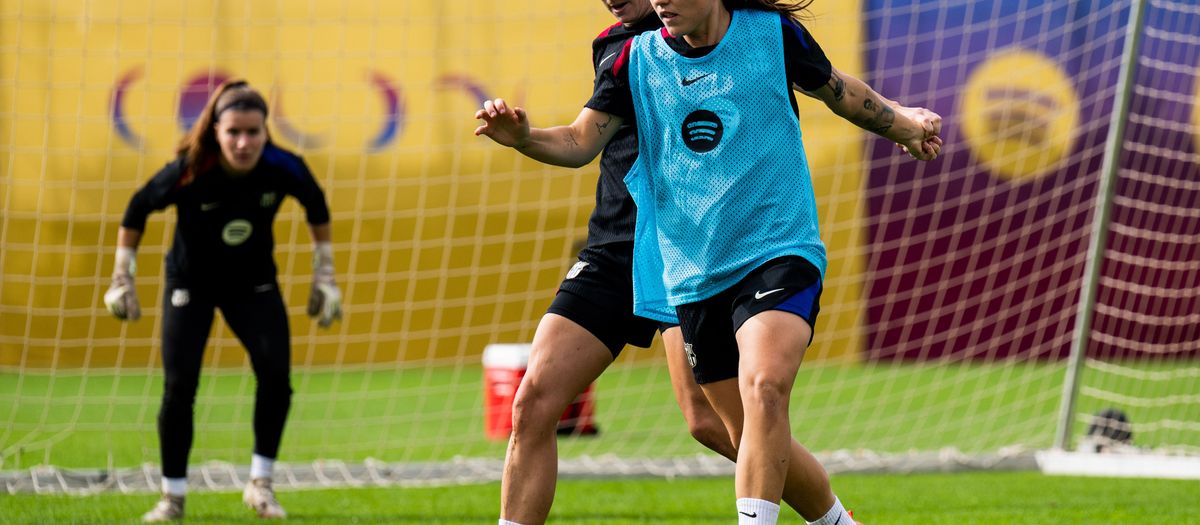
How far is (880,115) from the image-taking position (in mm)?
3506

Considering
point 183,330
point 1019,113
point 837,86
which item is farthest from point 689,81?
point 1019,113

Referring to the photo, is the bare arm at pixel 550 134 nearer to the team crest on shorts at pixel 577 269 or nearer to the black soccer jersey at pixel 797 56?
the black soccer jersey at pixel 797 56

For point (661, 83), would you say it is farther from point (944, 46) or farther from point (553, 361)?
point (944, 46)

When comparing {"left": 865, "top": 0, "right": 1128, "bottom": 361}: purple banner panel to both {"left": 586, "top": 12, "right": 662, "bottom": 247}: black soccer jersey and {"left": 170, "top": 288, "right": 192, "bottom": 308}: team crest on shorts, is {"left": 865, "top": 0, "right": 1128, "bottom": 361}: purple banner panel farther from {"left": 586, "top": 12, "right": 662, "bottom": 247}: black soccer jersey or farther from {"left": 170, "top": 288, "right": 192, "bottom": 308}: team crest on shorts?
{"left": 586, "top": 12, "right": 662, "bottom": 247}: black soccer jersey

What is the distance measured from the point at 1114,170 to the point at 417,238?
286 inches

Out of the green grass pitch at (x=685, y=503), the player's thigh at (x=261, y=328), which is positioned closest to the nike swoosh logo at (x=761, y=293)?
the green grass pitch at (x=685, y=503)

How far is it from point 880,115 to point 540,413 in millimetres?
1173

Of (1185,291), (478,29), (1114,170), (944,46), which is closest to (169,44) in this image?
(478,29)

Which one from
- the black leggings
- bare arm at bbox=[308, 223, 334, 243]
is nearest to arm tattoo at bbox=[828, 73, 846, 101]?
the black leggings

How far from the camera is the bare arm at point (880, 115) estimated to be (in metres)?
3.46

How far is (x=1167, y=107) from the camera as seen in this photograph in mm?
13164

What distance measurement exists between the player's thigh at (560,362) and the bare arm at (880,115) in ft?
2.93

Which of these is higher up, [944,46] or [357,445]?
[944,46]

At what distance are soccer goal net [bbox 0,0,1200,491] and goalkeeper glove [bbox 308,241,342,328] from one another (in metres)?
4.56
